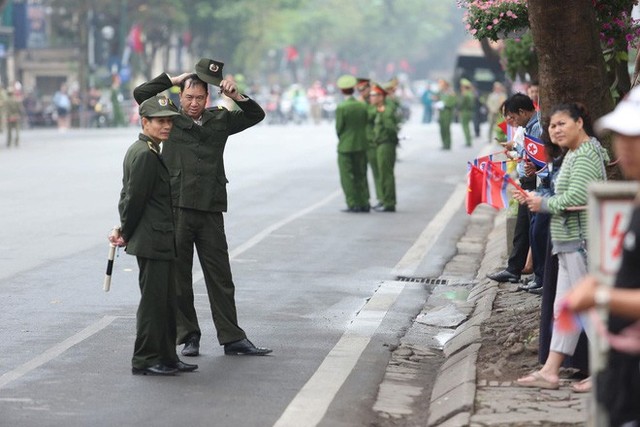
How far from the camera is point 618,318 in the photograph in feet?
17.1

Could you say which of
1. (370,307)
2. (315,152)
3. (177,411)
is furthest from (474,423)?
(315,152)

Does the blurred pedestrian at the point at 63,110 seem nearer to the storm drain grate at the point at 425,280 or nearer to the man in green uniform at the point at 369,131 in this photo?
the man in green uniform at the point at 369,131

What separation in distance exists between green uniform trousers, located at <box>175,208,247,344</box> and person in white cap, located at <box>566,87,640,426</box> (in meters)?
4.56

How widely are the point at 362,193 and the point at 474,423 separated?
13613 millimetres

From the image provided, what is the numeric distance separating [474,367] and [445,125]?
1229 inches

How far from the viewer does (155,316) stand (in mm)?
8812

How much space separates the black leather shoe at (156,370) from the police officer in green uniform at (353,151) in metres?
12.0

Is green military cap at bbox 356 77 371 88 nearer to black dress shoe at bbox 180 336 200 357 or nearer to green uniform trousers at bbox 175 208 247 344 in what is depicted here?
green uniform trousers at bbox 175 208 247 344

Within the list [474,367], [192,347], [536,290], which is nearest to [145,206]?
[192,347]

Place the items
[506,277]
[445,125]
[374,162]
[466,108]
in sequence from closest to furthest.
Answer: [506,277], [374,162], [445,125], [466,108]

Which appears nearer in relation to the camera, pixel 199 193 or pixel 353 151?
pixel 199 193

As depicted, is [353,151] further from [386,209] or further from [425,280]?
[425,280]

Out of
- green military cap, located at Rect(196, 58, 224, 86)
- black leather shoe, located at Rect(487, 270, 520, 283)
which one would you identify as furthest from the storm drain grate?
green military cap, located at Rect(196, 58, 224, 86)

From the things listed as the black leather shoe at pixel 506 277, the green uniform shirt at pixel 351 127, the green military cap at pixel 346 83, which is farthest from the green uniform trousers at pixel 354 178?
the black leather shoe at pixel 506 277
